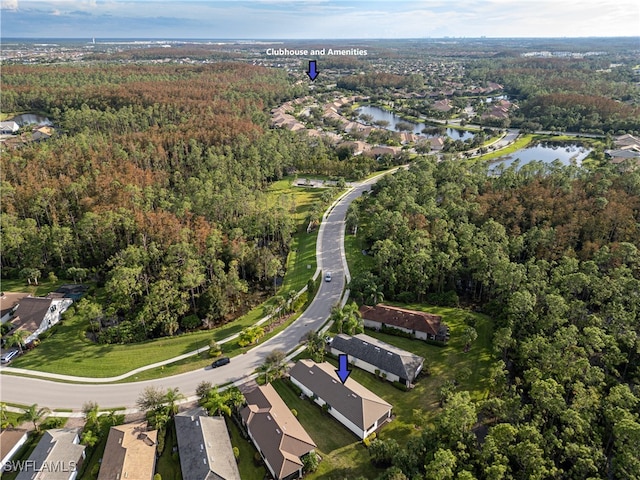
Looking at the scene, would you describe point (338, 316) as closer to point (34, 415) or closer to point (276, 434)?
point (276, 434)

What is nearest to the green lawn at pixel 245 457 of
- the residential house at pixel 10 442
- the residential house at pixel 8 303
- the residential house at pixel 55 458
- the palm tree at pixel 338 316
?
the residential house at pixel 55 458

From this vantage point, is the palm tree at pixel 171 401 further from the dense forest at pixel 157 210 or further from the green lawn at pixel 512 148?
the green lawn at pixel 512 148

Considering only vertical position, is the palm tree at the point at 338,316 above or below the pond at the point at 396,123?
below

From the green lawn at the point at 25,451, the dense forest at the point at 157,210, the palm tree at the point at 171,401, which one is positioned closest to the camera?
the green lawn at the point at 25,451

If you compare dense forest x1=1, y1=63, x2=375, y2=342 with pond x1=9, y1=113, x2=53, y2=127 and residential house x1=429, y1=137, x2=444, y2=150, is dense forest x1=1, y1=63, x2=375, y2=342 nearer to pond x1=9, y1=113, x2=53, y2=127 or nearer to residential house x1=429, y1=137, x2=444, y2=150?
residential house x1=429, y1=137, x2=444, y2=150

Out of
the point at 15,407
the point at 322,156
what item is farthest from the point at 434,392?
the point at 322,156

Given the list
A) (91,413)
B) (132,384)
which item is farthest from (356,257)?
(91,413)

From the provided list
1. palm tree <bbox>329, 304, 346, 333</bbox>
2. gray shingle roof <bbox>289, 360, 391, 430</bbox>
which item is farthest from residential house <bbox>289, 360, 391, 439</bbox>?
palm tree <bbox>329, 304, 346, 333</bbox>
